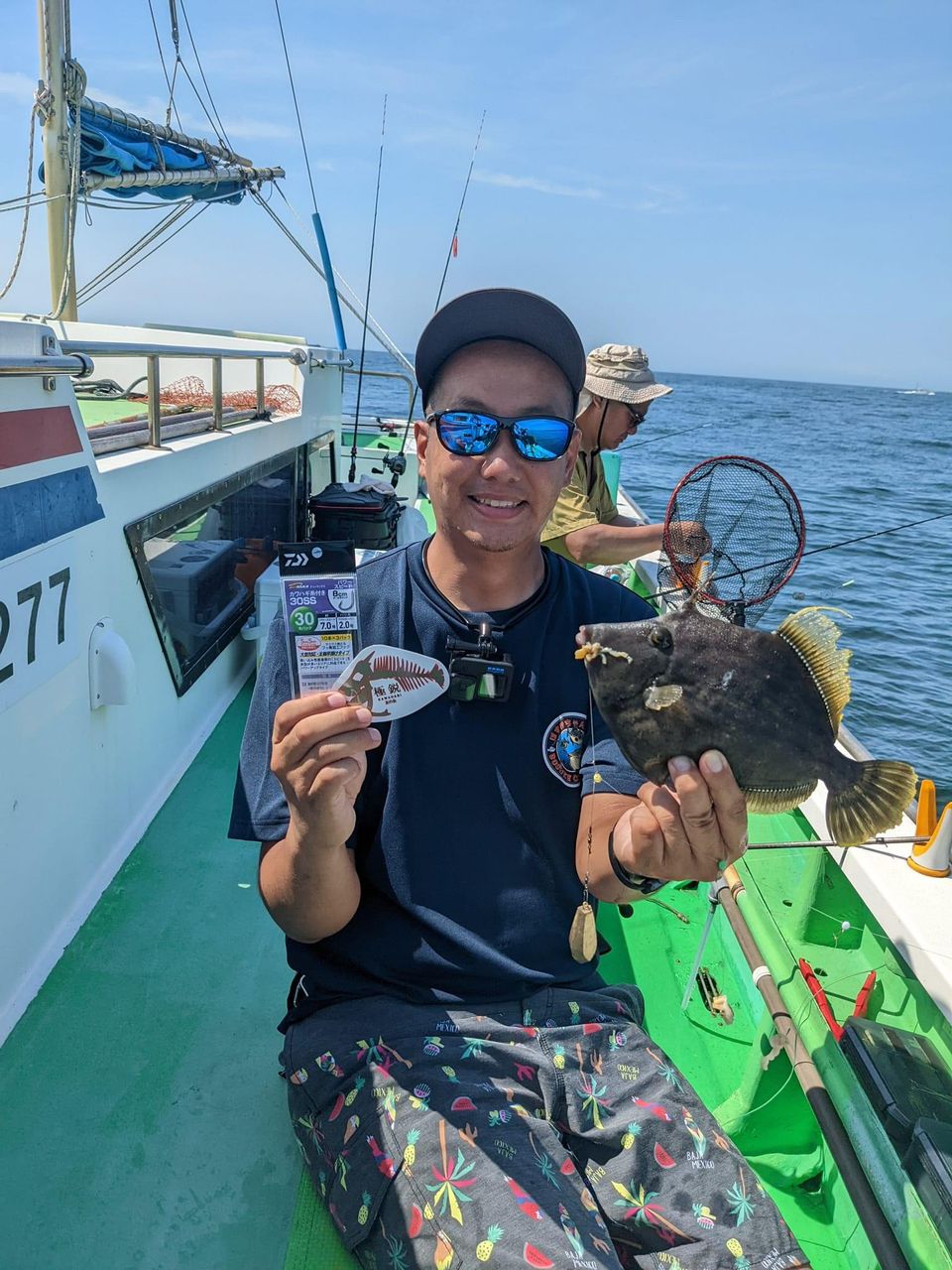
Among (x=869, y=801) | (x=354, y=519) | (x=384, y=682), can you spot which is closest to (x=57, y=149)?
(x=354, y=519)

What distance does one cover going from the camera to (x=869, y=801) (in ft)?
5.42

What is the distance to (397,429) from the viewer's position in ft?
38.8

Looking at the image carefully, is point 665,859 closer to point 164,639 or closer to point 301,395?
point 164,639

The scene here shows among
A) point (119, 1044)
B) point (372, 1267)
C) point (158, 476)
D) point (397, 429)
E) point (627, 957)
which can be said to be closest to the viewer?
point (372, 1267)

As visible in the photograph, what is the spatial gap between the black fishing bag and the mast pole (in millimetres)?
2886

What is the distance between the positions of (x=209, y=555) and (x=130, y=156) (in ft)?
16.7

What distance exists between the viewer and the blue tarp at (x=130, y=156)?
7.13 metres

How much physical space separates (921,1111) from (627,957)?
1321mm

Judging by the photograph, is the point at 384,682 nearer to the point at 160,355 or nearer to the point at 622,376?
the point at 160,355

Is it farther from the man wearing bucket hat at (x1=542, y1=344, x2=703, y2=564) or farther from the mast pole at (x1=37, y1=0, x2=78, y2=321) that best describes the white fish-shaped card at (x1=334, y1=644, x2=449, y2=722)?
the mast pole at (x1=37, y1=0, x2=78, y2=321)

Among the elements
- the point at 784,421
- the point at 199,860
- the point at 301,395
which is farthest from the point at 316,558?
the point at 784,421

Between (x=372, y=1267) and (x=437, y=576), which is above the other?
(x=437, y=576)

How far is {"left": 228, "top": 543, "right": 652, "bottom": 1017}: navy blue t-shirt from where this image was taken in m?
1.79

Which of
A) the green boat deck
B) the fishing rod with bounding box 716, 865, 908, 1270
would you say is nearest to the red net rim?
the green boat deck
